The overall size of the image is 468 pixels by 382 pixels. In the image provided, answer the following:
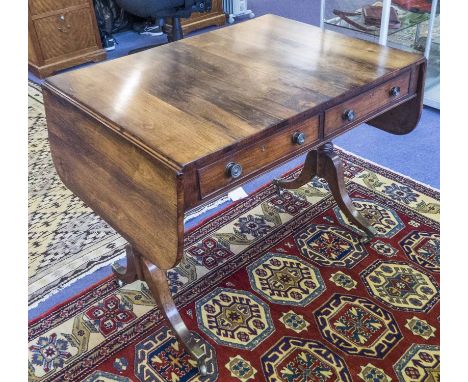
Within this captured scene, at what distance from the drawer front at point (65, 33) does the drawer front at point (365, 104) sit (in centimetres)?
232

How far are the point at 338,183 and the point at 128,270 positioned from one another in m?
0.79

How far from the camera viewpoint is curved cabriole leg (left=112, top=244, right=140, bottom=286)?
1501mm

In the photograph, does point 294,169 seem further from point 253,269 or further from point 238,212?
point 253,269

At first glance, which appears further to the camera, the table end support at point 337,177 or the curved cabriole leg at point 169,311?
the table end support at point 337,177

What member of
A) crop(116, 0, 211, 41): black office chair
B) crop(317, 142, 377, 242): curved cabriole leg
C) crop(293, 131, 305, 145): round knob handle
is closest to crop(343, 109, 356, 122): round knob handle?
crop(293, 131, 305, 145): round knob handle

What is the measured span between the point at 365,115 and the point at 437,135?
1.18 m

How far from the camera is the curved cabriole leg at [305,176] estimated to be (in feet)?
6.19

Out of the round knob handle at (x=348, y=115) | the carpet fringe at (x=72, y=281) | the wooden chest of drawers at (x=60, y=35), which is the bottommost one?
the carpet fringe at (x=72, y=281)

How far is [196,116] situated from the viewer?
120 cm

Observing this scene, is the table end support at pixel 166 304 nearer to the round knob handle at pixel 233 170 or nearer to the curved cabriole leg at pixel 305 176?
the round knob handle at pixel 233 170

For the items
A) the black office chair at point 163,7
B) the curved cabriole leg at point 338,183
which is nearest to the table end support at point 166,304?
the curved cabriole leg at point 338,183

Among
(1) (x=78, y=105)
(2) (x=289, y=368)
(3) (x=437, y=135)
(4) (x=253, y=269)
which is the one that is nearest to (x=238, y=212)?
(4) (x=253, y=269)

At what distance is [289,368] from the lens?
1399mm

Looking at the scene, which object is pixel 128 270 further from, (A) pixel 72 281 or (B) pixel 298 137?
(B) pixel 298 137
